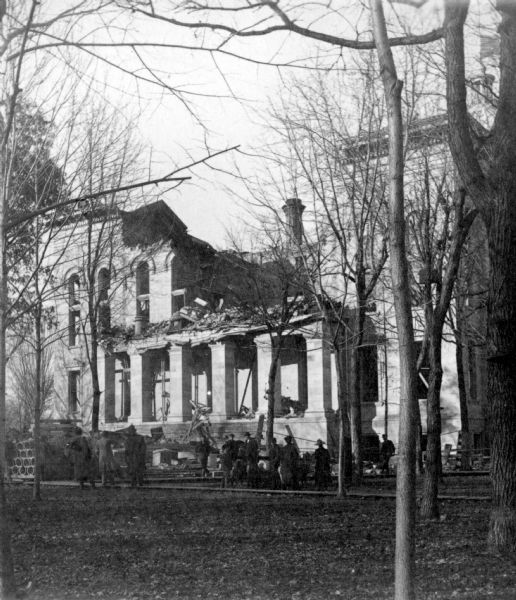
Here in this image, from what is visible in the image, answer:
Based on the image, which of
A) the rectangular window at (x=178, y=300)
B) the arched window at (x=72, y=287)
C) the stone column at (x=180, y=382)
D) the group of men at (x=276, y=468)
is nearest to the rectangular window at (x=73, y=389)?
the rectangular window at (x=178, y=300)

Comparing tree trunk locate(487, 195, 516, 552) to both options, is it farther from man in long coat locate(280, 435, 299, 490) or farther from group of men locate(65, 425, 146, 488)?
group of men locate(65, 425, 146, 488)

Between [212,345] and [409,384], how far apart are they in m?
34.4

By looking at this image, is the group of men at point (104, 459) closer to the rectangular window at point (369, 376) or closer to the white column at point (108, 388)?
the rectangular window at point (369, 376)

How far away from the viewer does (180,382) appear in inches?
1650

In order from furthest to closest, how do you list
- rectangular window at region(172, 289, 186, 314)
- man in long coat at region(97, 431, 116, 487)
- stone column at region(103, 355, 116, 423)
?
stone column at region(103, 355, 116, 423) → rectangular window at region(172, 289, 186, 314) → man in long coat at region(97, 431, 116, 487)

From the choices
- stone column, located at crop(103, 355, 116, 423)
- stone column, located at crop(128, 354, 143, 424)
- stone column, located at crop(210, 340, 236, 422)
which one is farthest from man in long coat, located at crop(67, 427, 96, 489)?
stone column, located at crop(103, 355, 116, 423)

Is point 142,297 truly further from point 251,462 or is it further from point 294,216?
point 294,216

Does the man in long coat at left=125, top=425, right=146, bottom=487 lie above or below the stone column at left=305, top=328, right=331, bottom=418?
below

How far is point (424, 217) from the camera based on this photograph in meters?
20.9

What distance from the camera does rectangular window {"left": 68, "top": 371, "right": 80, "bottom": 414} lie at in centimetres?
4852

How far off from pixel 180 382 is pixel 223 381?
9.50 ft

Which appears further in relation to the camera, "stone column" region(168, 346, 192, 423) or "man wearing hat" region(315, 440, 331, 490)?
"stone column" region(168, 346, 192, 423)

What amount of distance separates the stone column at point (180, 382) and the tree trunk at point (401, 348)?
35.6 metres

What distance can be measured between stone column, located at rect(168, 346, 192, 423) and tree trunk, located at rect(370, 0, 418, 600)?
35.6 m
